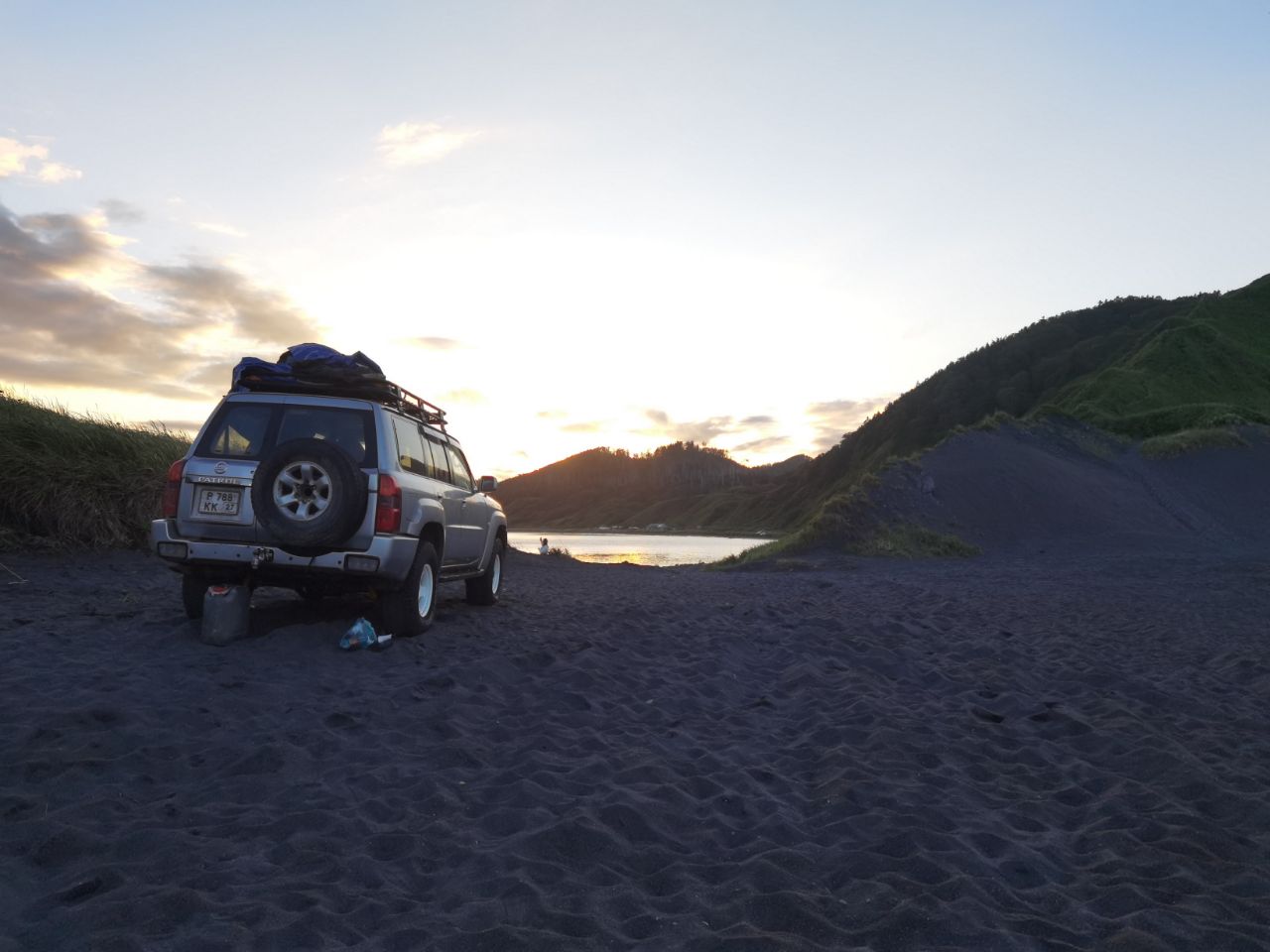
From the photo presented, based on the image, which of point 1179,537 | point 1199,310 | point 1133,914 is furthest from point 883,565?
point 1199,310

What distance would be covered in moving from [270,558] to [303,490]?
0.69 meters

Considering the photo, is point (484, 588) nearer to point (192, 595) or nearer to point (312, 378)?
point (192, 595)

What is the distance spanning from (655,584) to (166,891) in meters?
14.7

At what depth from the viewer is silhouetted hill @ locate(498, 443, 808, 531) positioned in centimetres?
15704

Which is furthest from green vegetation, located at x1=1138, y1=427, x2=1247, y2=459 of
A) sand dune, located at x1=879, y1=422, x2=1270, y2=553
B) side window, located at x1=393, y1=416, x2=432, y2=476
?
side window, located at x1=393, y1=416, x2=432, y2=476

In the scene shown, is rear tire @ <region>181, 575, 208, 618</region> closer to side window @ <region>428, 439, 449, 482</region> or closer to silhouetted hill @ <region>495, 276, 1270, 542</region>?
side window @ <region>428, 439, 449, 482</region>

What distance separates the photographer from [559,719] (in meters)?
6.10

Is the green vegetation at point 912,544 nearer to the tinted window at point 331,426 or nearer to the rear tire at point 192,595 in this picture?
the tinted window at point 331,426

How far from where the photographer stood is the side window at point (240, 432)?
785 cm

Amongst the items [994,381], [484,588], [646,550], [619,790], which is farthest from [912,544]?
[994,381]

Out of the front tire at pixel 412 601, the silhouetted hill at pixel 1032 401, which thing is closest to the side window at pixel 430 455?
the front tire at pixel 412 601

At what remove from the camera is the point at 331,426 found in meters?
8.09

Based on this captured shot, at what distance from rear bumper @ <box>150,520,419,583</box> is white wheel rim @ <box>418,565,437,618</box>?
2.66 ft

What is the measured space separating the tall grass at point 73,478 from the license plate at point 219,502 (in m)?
6.06
